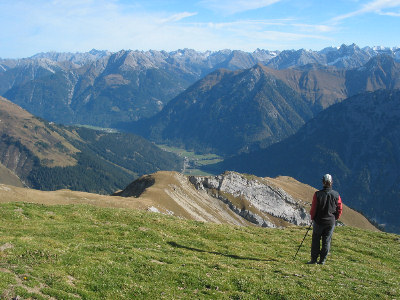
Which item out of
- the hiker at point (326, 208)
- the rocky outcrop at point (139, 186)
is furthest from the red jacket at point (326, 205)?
the rocky outcrop at point (139, 186)

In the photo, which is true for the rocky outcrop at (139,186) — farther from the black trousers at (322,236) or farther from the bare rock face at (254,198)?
the black trousers at (322,236)

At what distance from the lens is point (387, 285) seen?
921 inches

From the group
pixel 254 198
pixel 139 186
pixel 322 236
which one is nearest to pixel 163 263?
pixel 322 236

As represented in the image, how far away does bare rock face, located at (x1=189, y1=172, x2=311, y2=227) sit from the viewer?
135 m

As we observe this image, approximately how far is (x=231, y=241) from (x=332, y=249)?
11.6 metres

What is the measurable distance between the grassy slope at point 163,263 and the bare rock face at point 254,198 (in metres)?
97.0

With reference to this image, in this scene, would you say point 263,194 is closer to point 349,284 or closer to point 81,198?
point 81,198

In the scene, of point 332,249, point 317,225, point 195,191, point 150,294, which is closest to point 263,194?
point 195,191

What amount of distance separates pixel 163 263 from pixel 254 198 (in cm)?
12579

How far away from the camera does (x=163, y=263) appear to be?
76.0ft

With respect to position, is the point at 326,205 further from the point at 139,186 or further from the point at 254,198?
the point at 254,198

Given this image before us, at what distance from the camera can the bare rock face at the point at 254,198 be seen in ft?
443

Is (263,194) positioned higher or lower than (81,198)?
lower

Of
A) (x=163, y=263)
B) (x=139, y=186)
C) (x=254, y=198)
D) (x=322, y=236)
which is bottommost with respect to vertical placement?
(x=254, y=198)
